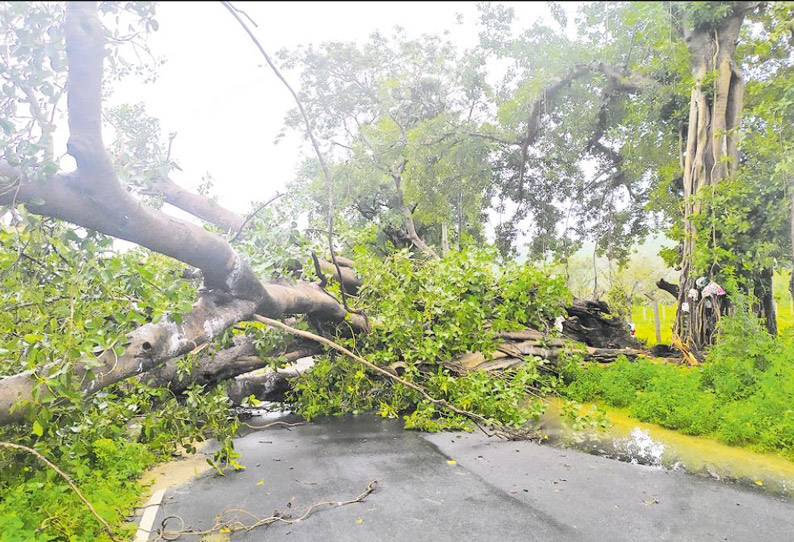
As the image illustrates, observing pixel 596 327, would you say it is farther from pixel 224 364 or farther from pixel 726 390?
pixel 224 364

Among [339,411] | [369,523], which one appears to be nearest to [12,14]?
[369,523]

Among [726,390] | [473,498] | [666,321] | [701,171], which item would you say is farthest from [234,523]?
[666,321]

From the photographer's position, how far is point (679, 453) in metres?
4.53

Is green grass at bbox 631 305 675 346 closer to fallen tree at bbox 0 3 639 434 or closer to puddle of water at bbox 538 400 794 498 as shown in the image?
puddle of water at bbox 538 400 794 498

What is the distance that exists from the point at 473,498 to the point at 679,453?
2291 millimetres

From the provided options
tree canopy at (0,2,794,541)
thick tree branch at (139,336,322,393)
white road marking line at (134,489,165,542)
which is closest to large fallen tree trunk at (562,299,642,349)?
tree canopy at (0,2,794,541)

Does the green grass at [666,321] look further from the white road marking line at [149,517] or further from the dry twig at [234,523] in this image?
the white road marking line at [149,517]

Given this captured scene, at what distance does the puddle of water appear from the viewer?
12.8 feet

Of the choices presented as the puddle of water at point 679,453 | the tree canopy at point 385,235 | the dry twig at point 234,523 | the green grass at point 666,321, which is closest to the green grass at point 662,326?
the green grass at point 666,321

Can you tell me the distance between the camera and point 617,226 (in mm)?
14984

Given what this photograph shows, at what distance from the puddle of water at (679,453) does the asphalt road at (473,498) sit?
227 millimetres

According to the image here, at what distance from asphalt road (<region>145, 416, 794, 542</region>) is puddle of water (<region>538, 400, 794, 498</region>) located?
227mm

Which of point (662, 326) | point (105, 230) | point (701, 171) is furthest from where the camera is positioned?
point (662, 326)

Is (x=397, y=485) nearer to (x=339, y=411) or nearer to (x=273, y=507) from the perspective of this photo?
(x=273, y=507)
